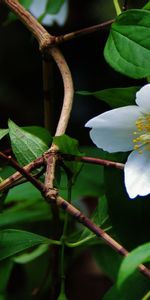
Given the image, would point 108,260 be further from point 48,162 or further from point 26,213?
point 48,162

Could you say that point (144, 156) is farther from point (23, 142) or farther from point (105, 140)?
point (23, 142)

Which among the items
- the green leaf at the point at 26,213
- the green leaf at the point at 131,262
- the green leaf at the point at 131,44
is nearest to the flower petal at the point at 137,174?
the green leaf at the point at 131,44

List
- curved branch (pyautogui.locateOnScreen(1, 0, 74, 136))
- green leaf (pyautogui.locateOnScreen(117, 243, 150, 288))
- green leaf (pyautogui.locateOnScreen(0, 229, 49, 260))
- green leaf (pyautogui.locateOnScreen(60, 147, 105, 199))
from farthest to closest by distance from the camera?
green leaf (pyautogui.locateOnScreen(60, 147, 105, 199))
curved branch (pyautogui.locateOnScreen(1, 0, 74, 136))
green leaf (pyautogui.locateOnScreen(0, 229, 49, 260))
green leaf (pyautogui.locateOnScreen(117, 243, 150, 288))

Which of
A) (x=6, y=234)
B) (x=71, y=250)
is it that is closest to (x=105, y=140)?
(x=6, y=234)

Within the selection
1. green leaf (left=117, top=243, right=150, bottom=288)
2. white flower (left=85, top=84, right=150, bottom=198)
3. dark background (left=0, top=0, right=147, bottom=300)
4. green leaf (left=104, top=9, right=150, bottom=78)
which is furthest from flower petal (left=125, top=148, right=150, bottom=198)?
dark background (left=0, top=0, right=147, bottom=300)

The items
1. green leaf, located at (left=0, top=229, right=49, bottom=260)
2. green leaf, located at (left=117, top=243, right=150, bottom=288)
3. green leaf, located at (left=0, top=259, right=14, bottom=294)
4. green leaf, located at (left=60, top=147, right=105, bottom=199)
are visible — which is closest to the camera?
green leaf, located at (left=117, top=243, right=150, bottom=288)

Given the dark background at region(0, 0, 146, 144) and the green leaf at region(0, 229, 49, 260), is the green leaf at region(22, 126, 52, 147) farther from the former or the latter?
the dark background at region(0, 0, 146, 144)
